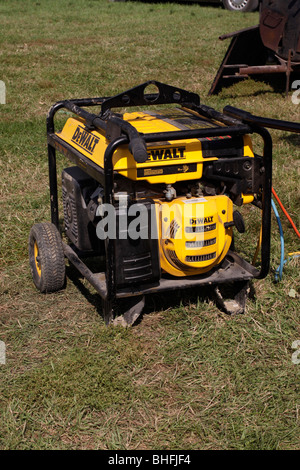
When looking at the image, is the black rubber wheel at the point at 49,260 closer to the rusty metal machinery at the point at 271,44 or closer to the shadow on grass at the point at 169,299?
the shadow on grass at the point at 169,299

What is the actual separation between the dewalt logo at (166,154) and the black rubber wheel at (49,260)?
1012mm

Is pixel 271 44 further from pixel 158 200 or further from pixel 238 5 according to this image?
pixel 238 5

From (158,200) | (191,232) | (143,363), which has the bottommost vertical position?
(143,363)

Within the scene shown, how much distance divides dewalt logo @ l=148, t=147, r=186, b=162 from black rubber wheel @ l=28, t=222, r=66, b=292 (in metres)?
1.01

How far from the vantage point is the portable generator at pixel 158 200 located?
3.29 m

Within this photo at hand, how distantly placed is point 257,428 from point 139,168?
1472 millimetres

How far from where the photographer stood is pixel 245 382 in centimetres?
320

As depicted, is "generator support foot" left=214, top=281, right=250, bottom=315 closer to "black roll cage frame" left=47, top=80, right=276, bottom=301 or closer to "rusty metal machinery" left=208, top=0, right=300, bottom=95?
"black roll cage frame" left=47, top=80, right=276, bottom=301

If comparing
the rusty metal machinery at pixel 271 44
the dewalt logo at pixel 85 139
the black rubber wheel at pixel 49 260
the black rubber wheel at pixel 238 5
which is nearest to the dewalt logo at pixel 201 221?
the dewalt logo at pixel 85 139

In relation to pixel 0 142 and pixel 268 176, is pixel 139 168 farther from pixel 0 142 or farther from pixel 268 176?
pixel 0 142

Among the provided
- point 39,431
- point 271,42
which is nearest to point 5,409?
point 39,431

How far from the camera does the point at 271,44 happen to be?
9.28 m

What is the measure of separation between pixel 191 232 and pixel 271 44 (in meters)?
6.82

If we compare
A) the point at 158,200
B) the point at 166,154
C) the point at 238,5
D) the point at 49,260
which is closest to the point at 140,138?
the point at 166,154
